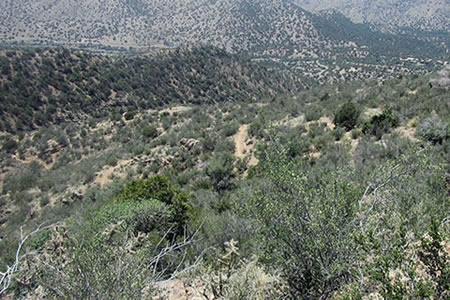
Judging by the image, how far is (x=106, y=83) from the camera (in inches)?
1406

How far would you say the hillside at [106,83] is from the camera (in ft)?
98.7

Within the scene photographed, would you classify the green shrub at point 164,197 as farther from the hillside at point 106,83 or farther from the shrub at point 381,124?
the hillside at point 106,83

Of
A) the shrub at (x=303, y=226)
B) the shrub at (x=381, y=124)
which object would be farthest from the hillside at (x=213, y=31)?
the shrub at (x=303, y=226)

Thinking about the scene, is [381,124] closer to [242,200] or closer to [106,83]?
[242,200]

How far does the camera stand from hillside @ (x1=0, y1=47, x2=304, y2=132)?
30078 mm

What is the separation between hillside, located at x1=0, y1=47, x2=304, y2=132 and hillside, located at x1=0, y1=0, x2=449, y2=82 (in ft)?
132

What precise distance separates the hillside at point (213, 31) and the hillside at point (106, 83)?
40.4 metres

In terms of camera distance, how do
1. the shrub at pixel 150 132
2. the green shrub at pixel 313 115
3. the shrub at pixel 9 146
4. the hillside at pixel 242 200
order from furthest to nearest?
the shrub at pixel 9 146, the shrub at pixel 150 132, the green shrub at pixel 313 115, the hillside at pixel 242 200

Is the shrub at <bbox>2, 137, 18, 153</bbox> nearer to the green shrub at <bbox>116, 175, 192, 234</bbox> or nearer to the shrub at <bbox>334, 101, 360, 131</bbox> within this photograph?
the green shrub at <bbox>116, 175, 192, 234</bbox>

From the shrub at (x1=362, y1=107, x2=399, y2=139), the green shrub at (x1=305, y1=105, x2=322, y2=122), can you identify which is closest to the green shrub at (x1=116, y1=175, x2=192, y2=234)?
the shrub at (x1=362, y1=107, x2=399, y2=139)

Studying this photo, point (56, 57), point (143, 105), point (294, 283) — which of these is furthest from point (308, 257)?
point (56, 57)

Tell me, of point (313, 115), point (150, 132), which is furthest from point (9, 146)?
point (313, 115)

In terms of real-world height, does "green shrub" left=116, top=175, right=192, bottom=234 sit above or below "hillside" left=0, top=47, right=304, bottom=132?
above

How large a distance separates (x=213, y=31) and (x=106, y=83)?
267ft
